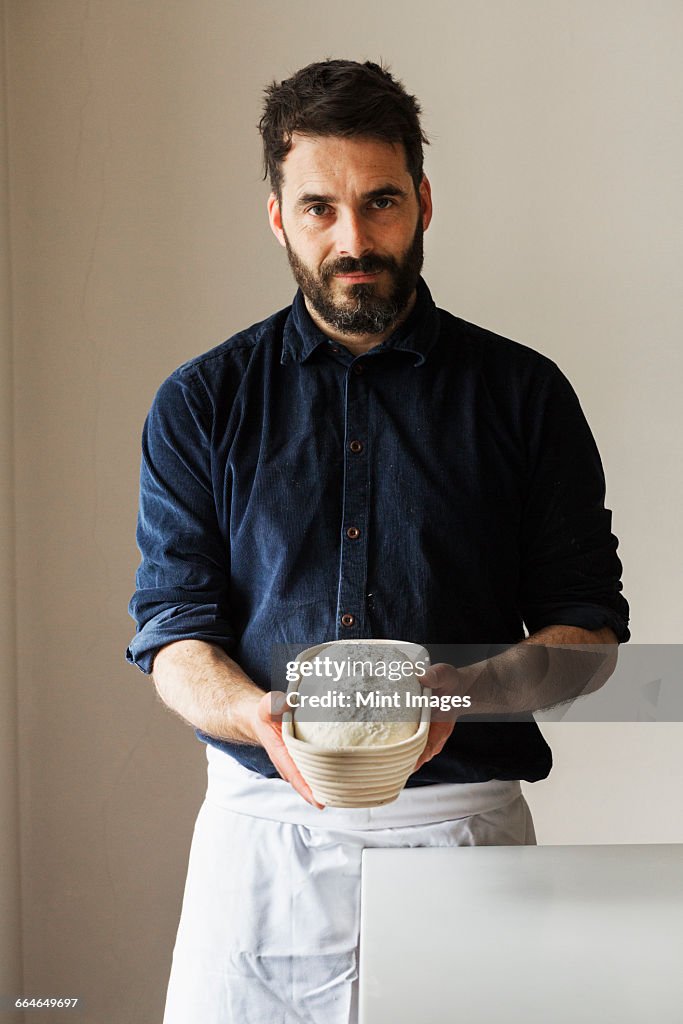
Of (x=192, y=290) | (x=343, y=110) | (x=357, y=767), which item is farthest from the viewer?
(x=192, y=290)

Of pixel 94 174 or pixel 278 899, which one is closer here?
pixel 278 899

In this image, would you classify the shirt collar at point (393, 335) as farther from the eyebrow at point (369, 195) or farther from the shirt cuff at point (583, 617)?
the shirt cuff at point (583, 617)

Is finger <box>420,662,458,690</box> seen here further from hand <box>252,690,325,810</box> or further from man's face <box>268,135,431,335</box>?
man's face <box>268,135,431,335</box>

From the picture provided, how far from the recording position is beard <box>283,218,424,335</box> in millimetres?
773

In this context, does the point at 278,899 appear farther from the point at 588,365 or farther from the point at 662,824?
the point at 588,365

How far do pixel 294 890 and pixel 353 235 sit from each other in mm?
478

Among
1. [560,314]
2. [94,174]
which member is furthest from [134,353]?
[560,314]

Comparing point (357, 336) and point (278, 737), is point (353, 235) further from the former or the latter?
point (278, 737)

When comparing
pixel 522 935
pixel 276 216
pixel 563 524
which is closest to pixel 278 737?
pixel 522 935

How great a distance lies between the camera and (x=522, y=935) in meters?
0.58

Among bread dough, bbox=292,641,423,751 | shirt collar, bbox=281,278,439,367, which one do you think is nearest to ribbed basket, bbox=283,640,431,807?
bread dough, bbox=292,641,423,751

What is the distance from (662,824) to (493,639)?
0.31m

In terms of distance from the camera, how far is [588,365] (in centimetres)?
94

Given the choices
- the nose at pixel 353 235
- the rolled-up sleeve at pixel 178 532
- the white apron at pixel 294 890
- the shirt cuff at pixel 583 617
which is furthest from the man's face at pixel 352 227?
the white apron at pixel 294 890
